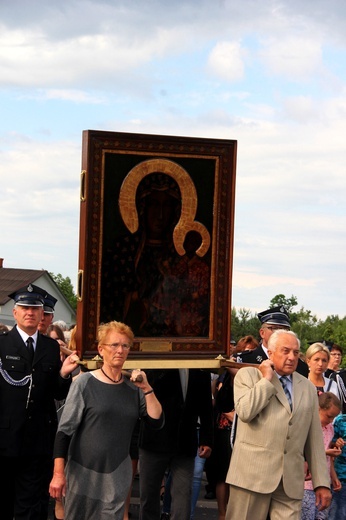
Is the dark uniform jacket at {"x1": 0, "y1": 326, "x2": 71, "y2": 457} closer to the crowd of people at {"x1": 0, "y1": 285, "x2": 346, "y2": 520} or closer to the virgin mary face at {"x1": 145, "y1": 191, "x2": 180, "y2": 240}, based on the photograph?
the crowd of people at {"x1": 0, "y1": 285, "x2": 346, "y2": 520}

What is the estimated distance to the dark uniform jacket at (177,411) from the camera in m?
10.7

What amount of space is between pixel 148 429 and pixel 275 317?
1767 mm

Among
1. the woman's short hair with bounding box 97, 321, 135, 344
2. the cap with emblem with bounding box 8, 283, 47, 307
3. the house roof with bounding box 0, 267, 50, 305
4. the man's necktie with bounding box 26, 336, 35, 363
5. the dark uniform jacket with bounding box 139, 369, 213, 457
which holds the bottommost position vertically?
the dark uniform jacket with bounding box 139, 369, 213, 457

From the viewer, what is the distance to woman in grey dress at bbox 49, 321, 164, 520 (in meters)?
8.69

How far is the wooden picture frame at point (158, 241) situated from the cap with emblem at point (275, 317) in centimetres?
159

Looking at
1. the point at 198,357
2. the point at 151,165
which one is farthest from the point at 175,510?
the point at 151,165

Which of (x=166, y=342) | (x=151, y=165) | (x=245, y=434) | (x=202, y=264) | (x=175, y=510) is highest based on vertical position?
(x=151, y=165)

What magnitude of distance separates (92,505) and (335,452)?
3653 millimetres

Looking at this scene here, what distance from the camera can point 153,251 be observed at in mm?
9789

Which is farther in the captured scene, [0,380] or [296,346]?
[0,380]

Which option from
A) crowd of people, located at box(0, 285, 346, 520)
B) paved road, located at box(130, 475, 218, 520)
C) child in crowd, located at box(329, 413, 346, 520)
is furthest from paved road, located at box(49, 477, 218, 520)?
child in crowd, located at box(329, 413, 346, 520)

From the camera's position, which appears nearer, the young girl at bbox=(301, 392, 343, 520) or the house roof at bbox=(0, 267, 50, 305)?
the young girl at bbox=(301, 392, 343, 520)

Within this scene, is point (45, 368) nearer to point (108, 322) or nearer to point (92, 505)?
point (108, 322)

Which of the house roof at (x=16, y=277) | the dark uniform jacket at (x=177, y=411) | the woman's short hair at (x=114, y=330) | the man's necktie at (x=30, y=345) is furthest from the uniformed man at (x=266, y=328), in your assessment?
the house roof at (x=16, y=277)
